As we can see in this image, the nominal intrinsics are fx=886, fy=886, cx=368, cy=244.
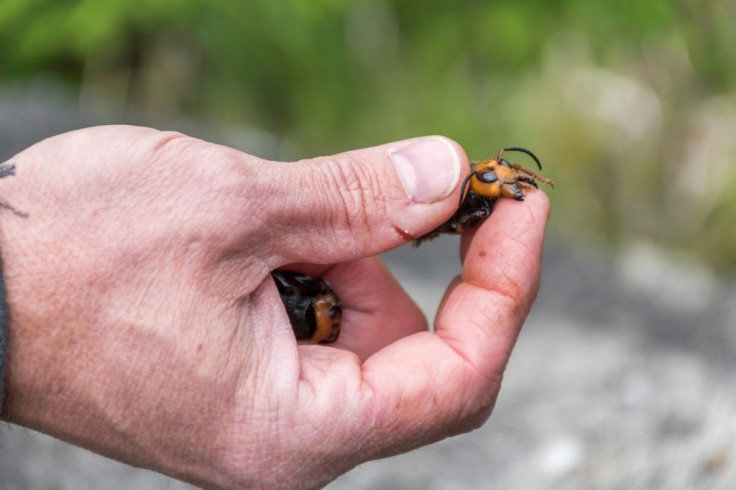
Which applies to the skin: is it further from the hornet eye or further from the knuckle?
the hornet eye

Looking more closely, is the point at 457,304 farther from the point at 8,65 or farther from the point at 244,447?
the point at 8,65

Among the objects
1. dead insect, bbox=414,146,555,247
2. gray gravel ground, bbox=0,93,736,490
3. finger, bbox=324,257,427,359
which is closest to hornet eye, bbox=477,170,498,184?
dead insect, bbox=414,146,555,247

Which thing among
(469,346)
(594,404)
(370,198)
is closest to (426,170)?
(370,198)

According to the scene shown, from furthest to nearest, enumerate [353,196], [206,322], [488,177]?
[488,177] → [353,196] → [206,322]

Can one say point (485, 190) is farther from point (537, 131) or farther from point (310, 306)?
point (537, 131)

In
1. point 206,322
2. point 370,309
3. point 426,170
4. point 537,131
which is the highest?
point 426,170

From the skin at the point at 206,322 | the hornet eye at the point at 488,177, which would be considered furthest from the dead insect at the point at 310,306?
the hornet eye at the point at 488,177
